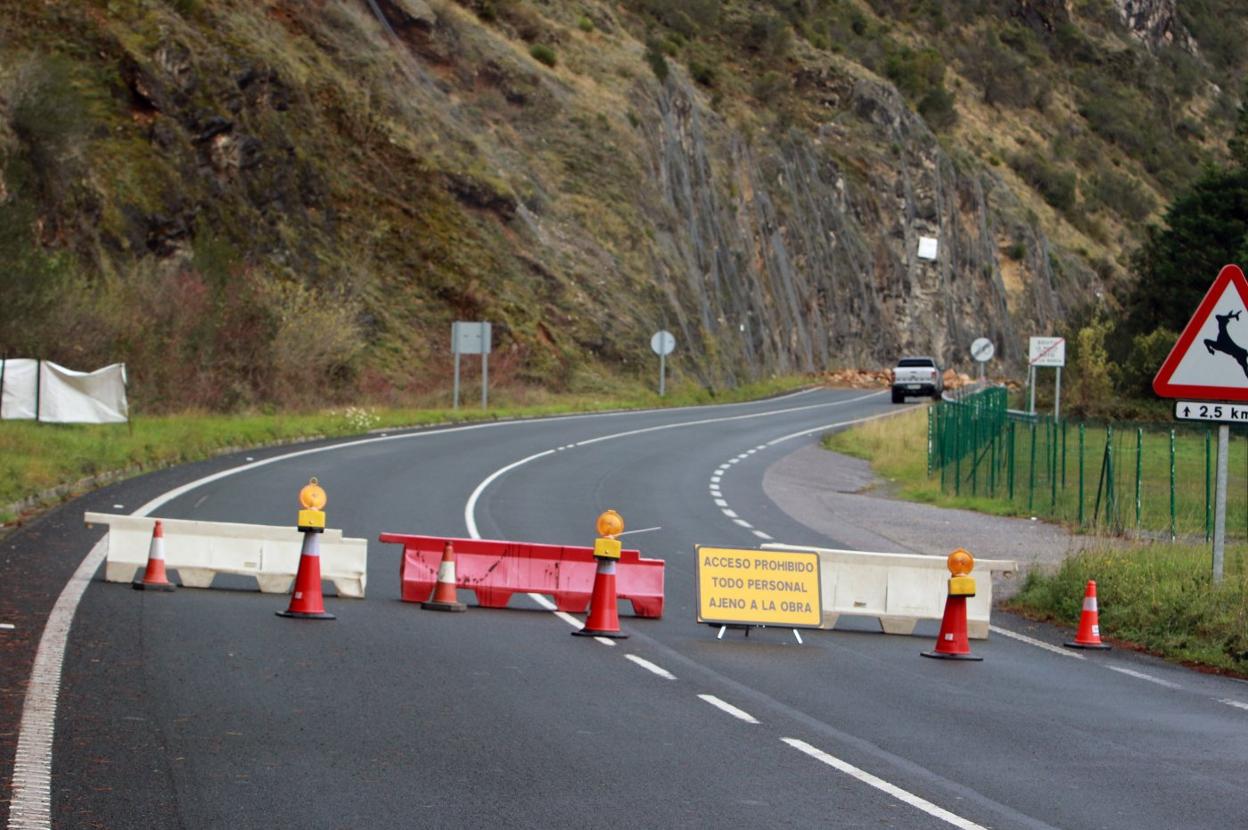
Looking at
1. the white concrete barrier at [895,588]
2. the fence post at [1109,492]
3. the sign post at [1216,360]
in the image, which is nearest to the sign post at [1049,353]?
the fence post at [1109,492]

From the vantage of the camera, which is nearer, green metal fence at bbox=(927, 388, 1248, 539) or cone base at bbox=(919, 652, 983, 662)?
cone base at bbox=(919, 652, 983, 662)

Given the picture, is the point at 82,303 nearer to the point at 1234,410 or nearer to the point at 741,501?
the point at 741,501

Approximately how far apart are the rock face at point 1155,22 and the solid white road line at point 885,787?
18490 centimetres

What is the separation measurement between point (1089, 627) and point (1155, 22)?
186569 millimetres

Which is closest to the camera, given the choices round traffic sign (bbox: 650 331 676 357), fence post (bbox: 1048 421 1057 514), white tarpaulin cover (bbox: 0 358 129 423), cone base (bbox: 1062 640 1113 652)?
cone base (bbox: 1062 640 1113 652)

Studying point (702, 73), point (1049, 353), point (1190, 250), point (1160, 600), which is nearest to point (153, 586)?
point (1160, 600)

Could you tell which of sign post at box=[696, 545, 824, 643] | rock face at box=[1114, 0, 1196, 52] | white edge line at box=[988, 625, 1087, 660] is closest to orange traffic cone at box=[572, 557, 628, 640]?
sign post at box=[696, 545, 824, 643]

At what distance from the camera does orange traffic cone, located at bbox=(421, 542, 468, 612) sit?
14.0 metres

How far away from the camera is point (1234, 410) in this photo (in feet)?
43.9

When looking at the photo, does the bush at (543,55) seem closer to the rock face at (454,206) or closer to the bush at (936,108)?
the rock face at (454,206)

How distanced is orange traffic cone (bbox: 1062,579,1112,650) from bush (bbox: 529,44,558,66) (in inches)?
2465

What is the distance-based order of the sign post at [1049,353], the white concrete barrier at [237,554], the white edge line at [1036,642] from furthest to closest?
the sign post at [1049,353], the white concrete barrier at [237,554], the white edge line at [1036,642]

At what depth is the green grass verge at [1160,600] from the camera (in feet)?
44.1

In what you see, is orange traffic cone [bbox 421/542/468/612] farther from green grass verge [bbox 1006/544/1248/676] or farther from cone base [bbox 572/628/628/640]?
green grass verge [bbox 1006/544/1248/676]
